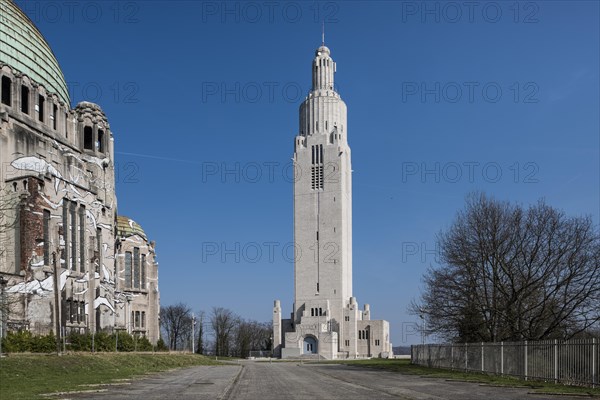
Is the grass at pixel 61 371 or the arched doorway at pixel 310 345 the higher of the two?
the grass at pixel 61 371

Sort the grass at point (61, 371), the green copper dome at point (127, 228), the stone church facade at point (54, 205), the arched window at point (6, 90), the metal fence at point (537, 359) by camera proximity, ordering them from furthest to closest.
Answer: the green copper dome at point (127, 228) < the arched window at point (6, 90) < the stone church facade at point (54, 205) < the metal fence at point (537, 359) < the grass at point (61, 371)

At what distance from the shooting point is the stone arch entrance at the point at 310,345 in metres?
119

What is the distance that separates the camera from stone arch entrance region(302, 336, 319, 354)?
119m

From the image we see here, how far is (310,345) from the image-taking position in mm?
119625

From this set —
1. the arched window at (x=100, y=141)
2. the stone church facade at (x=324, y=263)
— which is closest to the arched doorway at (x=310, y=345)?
the stone church facade at (x=324, y=263)

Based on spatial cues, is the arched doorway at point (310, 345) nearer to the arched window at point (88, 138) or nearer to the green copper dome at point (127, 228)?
the green copper dome at point (127, 228)

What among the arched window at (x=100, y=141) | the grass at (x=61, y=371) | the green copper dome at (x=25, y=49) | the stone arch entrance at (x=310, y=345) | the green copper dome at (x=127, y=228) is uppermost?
the green copper dome at (x=25, y=49)

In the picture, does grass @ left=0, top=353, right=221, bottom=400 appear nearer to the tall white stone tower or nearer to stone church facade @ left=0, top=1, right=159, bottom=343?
stone church facade @ left=0, top=1, right=159, bottom=343

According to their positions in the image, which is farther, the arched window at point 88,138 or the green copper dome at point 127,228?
the green copper dome at point 127,228

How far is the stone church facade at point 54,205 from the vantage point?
1793 inches

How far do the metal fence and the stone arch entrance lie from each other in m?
75.8

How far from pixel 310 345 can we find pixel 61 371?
87682 mm

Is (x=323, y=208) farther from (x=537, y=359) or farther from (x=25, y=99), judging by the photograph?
(x=537, y=359)

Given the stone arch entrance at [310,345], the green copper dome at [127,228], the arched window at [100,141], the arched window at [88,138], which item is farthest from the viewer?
the stone arch entrance at [310,345]
